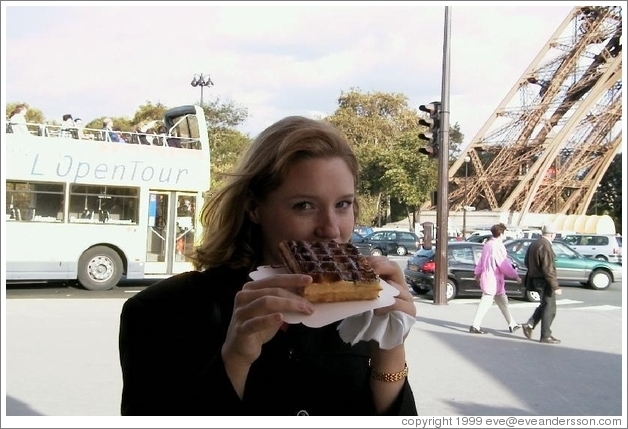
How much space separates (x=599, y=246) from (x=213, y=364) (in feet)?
83.0

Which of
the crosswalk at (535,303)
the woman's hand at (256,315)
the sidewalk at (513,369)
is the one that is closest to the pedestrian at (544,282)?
the sidewalk at (513,369)

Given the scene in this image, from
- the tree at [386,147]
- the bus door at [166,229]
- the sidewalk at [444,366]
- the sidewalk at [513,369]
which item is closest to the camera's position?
the sidewalk at [444,366]

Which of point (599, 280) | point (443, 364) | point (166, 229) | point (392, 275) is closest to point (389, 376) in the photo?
point (392, 275)

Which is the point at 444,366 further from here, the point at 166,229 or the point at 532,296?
the point at 166,229

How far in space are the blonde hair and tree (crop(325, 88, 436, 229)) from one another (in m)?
36.5

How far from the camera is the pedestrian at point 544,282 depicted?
895cm

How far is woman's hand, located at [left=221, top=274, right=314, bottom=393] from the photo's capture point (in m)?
1.42

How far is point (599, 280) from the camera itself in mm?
17703

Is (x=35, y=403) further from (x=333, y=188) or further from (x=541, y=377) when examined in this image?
(x=541, y=377)

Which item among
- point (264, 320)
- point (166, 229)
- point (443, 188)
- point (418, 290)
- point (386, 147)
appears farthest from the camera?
point (386, 147)

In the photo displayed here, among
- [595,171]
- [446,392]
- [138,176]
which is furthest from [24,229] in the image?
[595,171]

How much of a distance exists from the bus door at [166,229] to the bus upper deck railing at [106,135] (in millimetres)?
1169

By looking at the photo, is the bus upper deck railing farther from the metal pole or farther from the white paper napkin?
the white paper napkin

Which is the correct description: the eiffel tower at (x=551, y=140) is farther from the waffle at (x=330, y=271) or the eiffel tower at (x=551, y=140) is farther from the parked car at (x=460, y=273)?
the waffle at (x=330, y=271)
